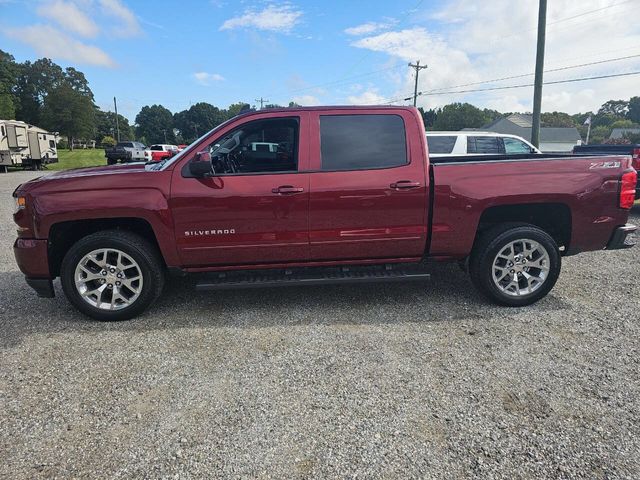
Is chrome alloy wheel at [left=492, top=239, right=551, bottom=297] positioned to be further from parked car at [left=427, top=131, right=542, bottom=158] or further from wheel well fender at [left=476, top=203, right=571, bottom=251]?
parked car at [left=427, top=131, right=542, bottom=158]

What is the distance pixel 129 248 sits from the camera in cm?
367

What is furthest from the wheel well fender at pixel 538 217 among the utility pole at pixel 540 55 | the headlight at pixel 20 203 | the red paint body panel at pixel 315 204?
the utility pole at pixel 540 55

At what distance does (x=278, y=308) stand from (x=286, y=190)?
1.21 metres

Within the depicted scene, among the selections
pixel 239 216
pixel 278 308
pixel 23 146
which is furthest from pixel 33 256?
pixel 23 146

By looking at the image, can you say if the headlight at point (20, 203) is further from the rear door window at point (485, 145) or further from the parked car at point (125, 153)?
the parked car at point (125, 153)

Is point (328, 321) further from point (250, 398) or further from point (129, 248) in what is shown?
point (129, 248)

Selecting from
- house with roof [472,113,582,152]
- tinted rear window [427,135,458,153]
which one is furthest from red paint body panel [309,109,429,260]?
house with roof [472,113,582,152]

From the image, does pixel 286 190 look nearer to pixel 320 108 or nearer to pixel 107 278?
pixel 320 108

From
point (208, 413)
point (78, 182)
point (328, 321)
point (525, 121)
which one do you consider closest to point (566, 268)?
point (328, 321)

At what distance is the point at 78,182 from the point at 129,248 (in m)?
0.75

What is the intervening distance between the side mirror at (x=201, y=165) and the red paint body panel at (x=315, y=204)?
4.7 inches

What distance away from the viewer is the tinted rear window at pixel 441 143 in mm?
10133

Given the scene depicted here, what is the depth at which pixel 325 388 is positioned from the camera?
9.02 feet

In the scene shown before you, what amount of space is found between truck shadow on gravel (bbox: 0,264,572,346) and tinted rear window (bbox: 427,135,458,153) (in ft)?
20.1
